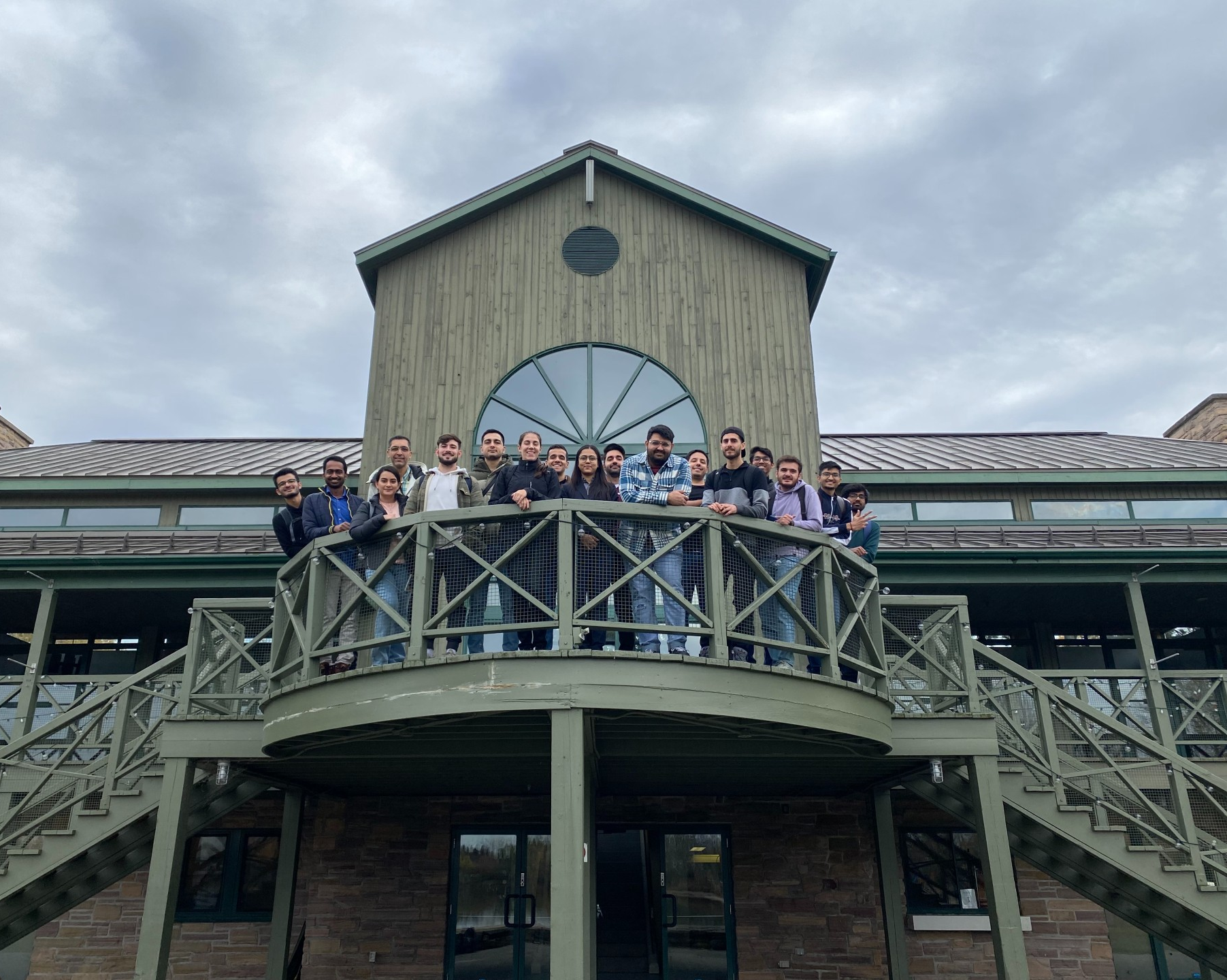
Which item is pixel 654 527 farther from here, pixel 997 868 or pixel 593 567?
pixel 997 868

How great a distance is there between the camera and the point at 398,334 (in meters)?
12.8

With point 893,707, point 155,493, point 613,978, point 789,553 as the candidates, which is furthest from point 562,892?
point 155,493

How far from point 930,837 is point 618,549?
763 centimetres

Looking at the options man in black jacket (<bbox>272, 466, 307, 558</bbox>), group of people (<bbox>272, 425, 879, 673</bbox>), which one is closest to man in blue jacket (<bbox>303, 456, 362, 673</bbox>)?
group of people (<bbox>272, 425, 879, 673</bbox>)

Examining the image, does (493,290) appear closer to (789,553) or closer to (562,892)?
(789,553)

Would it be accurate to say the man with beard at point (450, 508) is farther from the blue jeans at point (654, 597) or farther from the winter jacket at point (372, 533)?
the blue jeans at point (654, 597)

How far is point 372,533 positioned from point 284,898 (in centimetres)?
529

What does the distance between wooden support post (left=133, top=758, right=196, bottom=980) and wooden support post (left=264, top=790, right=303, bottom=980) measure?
2.24 metres

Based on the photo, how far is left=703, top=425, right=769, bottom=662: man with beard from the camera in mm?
6887

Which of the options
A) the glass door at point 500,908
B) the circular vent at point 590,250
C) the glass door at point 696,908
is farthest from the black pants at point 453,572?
the circular vent at point 590,250

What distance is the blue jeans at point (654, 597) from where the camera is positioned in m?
6.62

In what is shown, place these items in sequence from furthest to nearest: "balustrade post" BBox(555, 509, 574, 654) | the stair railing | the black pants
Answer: the stair railing, the black pants, "balustrade post" BBox(555, 509, 574, 654)

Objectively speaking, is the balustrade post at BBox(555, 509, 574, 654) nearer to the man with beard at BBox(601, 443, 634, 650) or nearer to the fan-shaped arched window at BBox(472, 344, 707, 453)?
the man with beard at BBox(601, 443, 634, 650)

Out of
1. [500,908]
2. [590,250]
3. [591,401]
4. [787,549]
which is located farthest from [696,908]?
[590,250]
